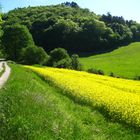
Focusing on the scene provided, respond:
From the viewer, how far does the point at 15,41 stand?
13350 cm

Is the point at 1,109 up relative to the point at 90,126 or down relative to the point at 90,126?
up

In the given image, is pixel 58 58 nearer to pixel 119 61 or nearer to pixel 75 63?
pixel 75 63

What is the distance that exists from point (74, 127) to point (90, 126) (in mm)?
3427

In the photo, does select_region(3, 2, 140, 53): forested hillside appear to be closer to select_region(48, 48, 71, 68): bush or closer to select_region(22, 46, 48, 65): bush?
select_region(22, 46, 48, 65): bush

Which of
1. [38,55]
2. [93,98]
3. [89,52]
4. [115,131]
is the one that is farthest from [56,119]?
[89,52]

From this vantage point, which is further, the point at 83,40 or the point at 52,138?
the point at 83,40

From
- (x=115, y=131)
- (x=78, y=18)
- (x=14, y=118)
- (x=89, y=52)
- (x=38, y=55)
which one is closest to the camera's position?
(x=14, y=118)

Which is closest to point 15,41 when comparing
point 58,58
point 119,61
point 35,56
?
point 35,56

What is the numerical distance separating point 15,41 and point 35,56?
23.7m

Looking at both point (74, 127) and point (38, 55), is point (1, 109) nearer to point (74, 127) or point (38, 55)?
point (74, 127)

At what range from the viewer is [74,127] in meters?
15.9

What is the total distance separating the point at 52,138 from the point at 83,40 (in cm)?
14101

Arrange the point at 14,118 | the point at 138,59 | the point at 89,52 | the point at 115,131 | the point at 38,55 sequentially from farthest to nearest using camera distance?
the point at 89,52, the point at 138,59, the point at 38,55, the point at 115,131, the point at 14,118

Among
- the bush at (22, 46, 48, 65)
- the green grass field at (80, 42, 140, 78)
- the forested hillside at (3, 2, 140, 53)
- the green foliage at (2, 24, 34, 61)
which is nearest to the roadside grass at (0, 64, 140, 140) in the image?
the green grass field at (80, 42, 140, 78)
